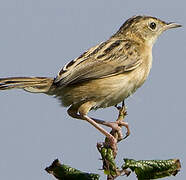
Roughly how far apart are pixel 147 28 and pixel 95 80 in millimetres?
1682

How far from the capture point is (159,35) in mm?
7734

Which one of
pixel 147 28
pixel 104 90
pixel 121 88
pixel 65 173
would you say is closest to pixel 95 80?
pixel 104 90

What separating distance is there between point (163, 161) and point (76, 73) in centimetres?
287

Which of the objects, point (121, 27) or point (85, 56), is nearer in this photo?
point (85, 56)

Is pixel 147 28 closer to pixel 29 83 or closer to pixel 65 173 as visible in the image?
pixel 29 83

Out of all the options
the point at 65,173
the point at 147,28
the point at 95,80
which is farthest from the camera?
the point at 147,28

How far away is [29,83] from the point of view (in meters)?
6.55

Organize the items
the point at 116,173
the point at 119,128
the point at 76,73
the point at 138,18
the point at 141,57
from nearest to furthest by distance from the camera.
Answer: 1. the point at 116,173
2. the point at 119,128
3. the point at 76,73
4. the point at 141,57
5. the point at 138,18

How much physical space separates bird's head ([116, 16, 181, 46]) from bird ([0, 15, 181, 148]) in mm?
532

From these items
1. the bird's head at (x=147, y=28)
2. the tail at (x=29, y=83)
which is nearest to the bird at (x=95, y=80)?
the tail at (x=29, y=83)

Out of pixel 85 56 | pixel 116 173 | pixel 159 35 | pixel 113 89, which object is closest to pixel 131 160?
pixel 116 173

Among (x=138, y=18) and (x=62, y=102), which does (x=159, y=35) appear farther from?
(x=62, y=102)

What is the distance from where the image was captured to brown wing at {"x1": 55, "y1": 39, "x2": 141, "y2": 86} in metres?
6.44

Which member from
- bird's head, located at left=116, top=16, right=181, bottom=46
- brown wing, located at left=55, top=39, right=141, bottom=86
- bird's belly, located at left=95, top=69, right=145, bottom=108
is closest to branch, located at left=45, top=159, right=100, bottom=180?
brown wing, located at left=55, top=39, right=141, bottom=86
